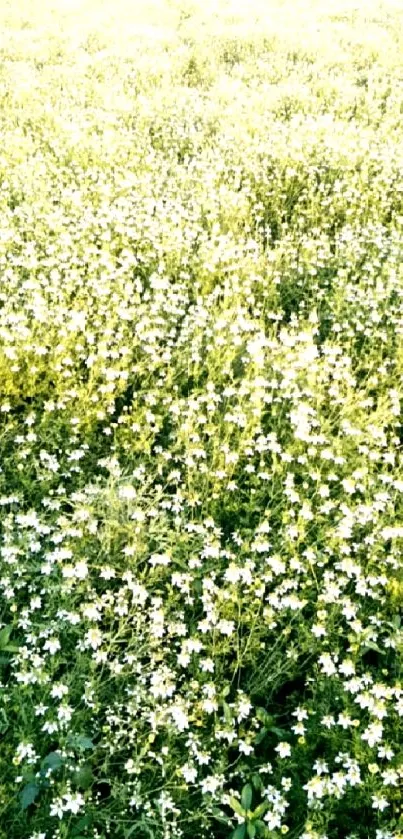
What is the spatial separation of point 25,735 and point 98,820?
46cm

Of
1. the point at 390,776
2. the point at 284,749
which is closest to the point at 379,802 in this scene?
the point at 390,776

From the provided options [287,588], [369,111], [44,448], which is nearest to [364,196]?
[369,111]

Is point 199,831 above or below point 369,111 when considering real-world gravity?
below

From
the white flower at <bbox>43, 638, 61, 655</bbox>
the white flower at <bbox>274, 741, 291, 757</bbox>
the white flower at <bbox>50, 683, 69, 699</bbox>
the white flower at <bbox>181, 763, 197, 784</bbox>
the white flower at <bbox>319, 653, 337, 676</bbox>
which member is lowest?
the white flower at <bbox>181, 763, 197, 784</bbox>

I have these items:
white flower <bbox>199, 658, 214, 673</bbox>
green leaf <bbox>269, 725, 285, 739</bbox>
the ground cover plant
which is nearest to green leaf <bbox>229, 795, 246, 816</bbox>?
the ground cover plant

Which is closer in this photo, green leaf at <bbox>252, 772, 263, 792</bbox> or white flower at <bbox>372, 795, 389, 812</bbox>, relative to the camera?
white flower at <bbox>372, 795, 389, 812</bbox>

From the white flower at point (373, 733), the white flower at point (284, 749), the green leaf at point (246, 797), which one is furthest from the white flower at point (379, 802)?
the green leaf at point (246, 797)

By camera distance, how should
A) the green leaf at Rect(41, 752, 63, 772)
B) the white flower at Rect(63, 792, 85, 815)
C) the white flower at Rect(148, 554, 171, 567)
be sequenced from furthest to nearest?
the white flower at Rect(148, 554, 171, 567) < the green leaf at Rect(41, 752, 63, 772) < the white flower at Rect(63, 792, 85, 815)

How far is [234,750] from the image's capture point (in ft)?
11.6

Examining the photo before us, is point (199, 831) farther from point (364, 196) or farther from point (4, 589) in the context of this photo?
point (364, 196)

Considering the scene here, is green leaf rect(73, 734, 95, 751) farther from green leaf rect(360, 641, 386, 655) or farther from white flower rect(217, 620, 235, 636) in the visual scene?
green leaf rect(360, 641, 386, 655)

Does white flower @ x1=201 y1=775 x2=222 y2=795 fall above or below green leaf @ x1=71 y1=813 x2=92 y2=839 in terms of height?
above

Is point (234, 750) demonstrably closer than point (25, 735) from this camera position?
No

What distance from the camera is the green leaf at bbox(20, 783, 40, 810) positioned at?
2.96 metres
